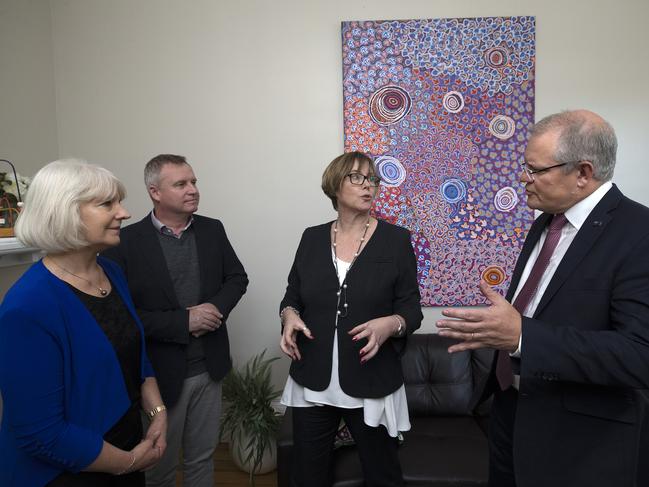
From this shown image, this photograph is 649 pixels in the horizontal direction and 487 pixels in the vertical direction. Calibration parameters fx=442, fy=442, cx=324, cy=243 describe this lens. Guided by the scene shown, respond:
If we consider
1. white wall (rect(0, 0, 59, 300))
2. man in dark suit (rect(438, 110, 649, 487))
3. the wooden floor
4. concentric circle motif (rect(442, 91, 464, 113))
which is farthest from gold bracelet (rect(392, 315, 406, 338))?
white wall (rect(0, 0, 59, 300))

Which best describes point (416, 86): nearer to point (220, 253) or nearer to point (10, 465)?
point (220, 253)

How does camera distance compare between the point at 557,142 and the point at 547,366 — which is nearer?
the point at 547,366

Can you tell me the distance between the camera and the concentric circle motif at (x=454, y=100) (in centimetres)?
315

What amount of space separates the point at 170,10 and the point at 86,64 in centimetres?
75

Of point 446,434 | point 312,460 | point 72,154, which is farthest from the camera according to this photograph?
point 72,154

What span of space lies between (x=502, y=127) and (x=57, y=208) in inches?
113

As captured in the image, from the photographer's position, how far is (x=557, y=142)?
52.2 inches

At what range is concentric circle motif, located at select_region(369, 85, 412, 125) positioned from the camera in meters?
3.16

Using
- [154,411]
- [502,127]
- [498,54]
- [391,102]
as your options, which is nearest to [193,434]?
[154,411]

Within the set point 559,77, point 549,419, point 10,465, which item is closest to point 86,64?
point 10,465

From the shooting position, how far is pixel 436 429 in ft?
8.63

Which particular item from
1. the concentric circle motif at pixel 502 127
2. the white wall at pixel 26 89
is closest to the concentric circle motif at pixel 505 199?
the concentric circle motif at pixel 502 127

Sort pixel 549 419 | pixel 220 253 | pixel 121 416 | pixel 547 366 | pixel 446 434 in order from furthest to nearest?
1. pixel 446 434
2. pixel 220 253
3. pixel 121 416
4. pixel 549 419
5. pixel 547 366

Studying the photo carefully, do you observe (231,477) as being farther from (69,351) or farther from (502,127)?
(502,127)
